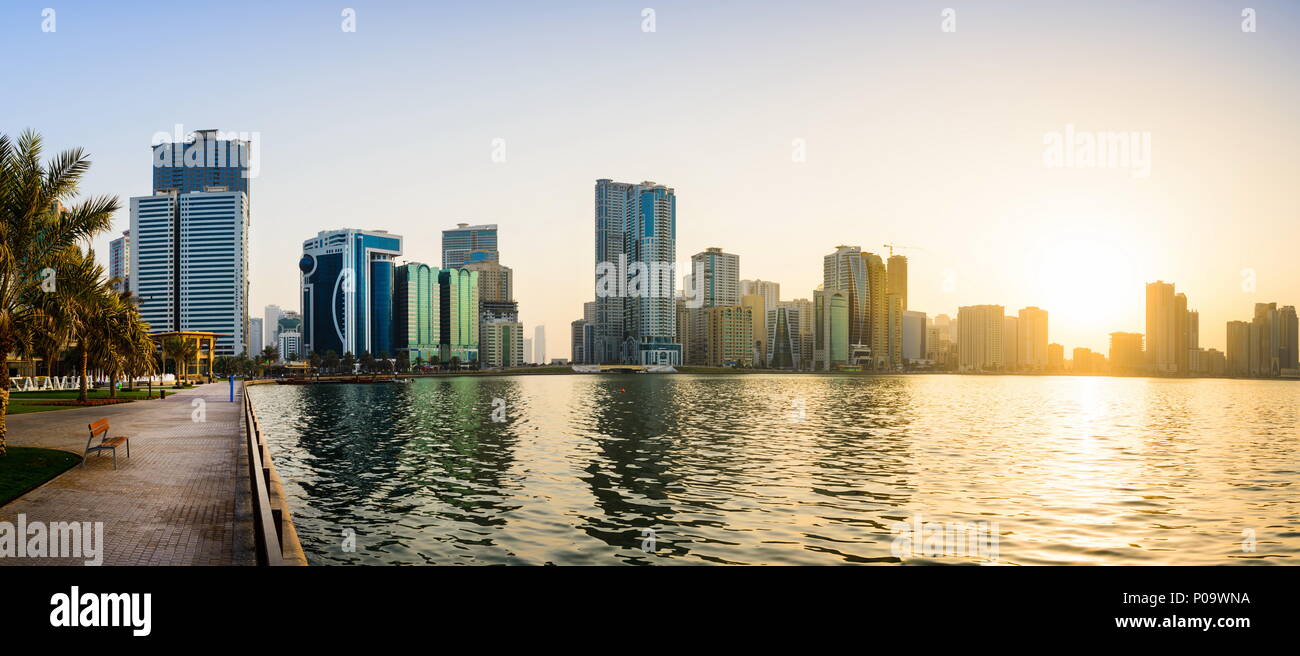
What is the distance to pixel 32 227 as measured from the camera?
72.2ft

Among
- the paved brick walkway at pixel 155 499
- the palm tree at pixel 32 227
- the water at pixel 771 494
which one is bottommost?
the water at pixel 771 494

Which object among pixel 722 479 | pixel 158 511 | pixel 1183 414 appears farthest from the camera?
pixel 1183 414

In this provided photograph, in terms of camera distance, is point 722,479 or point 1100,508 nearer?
point 1100,508

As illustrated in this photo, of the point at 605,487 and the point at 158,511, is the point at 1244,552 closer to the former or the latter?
the point at 605,487

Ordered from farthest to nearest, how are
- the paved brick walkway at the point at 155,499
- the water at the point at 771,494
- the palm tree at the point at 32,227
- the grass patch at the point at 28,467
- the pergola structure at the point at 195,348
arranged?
the pergola structure at the point at 195,348
the palm tree at the point at 32,227
the water at the point at 771,494
the grass patch at the point at 28,467
the paved brick walkway at the point at 155,499

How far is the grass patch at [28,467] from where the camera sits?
16859 mm

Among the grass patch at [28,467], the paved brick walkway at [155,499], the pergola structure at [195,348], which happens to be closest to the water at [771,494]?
the paved brick walkway at [155,499]

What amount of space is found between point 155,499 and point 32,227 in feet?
38.4

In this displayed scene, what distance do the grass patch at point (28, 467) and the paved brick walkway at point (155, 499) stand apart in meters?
0.31

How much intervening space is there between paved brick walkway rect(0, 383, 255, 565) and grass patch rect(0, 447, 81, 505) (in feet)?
1.01

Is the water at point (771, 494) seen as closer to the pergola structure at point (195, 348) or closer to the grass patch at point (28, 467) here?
the grass patch at point (28, 467)
